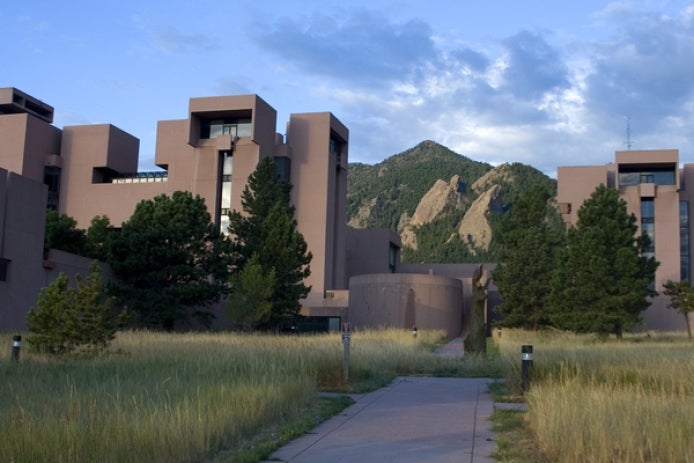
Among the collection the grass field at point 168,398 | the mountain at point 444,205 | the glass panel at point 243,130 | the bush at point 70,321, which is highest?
the mountain at point 444,205

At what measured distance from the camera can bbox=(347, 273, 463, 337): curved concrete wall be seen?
50.7 metres

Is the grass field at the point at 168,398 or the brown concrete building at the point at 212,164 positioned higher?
Answer: the brown concrete building at the point at 212,164

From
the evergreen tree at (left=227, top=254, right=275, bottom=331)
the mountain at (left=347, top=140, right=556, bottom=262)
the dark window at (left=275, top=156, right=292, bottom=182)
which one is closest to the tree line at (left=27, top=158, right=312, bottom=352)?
the evergreen tree at (left=227, top=254, right=275, bottom=331)

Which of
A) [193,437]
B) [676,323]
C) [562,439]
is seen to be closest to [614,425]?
[562,439]

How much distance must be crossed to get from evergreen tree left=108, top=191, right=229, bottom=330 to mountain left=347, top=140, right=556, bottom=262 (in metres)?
86.7

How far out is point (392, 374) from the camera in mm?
17766

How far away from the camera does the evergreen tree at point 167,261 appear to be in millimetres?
42531

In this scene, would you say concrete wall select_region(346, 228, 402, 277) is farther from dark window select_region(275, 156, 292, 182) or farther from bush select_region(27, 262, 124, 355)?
bush select_region(27, 262, 124, 355)

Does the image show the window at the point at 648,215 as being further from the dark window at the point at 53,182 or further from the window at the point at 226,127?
the dark window at the point at 53,182

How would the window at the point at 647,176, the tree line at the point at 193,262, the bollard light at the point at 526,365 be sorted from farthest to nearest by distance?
1. the window at the point at 647,176
2. the tree line at the point at 193,262
3. the bollard light at the point at 526,365

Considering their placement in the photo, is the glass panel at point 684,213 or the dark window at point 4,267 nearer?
the dark window at point 4,267

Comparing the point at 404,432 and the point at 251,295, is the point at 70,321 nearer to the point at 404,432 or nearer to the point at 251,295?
the point at 404,432

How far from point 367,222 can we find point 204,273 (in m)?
134

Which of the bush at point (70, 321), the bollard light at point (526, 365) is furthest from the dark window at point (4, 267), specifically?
the bollard light at point (526, 365)
